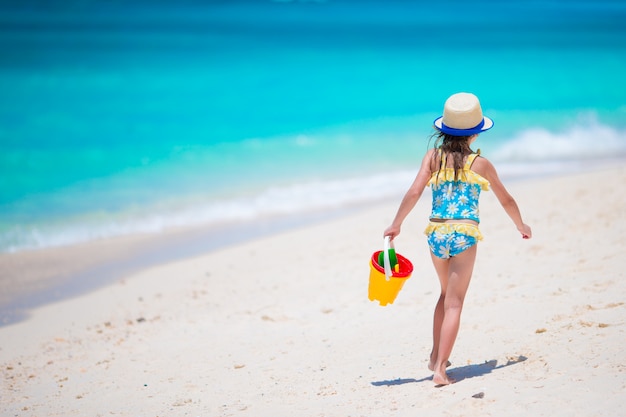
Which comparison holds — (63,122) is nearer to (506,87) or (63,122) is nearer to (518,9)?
(506,87)

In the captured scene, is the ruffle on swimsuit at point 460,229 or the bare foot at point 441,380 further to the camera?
the bare foot at point 441,380

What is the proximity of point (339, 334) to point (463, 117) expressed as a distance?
6.95 feet

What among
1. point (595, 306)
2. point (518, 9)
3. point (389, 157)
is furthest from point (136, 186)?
point (518, 9)

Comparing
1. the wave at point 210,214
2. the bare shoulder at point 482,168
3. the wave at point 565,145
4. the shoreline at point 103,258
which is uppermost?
the wave at point 565,145

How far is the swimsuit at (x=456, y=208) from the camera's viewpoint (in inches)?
158

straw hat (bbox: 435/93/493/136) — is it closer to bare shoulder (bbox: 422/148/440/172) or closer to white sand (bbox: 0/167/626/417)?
bare shoulder (bbox: 422/148/440/172)

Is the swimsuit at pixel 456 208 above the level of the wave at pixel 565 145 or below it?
below

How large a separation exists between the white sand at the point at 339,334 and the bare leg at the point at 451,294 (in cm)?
15

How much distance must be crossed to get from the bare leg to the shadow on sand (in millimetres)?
152

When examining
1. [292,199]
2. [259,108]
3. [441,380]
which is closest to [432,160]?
[441,380]

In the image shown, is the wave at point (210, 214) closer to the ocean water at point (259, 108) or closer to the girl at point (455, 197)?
the ocean water at point (259, 108)

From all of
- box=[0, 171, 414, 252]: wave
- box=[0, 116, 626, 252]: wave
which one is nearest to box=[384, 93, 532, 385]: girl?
box=[0, 116, 626, 252]: wave

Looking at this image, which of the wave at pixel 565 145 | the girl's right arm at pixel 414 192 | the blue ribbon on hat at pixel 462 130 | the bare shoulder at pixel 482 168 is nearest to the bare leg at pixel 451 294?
the girl's right arm at pixel 414 192

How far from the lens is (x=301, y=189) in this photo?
39.3ft
